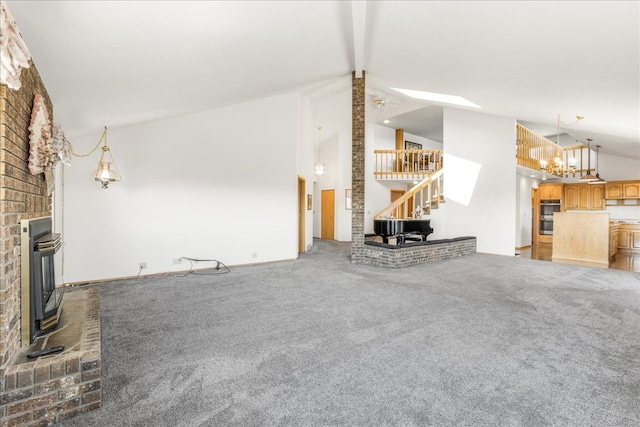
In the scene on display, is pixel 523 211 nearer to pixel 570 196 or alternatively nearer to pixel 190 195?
pixel 570 196

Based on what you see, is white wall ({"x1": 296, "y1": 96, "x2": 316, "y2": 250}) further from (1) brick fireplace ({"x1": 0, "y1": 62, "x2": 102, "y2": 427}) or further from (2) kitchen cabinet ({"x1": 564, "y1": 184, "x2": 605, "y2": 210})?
(2) kitchen cabinet ({"x1": 564, "y1": 184, "x2": 605, "y2": 210})

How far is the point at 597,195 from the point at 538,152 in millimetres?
2829

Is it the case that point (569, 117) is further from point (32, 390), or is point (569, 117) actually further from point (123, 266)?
point (123, 266)

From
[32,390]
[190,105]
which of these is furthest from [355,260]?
[32,390]

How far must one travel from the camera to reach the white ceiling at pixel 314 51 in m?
2.15

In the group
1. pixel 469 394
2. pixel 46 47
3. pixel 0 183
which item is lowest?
pixel 469 394

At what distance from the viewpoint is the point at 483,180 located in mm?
7996

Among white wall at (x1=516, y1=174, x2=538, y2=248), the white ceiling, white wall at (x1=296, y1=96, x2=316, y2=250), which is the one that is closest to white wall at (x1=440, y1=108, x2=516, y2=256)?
white wall at (x1=516, y1=174, x2=538, y2=248)

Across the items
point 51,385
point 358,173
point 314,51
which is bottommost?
point 51,385

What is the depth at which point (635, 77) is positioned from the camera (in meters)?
3.30

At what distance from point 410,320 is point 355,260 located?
3273 mm

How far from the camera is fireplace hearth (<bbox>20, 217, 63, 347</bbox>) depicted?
73.9 inches

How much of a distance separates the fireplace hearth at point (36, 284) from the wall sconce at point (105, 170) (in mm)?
2317

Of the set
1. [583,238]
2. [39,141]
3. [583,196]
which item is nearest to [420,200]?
[583,238]
